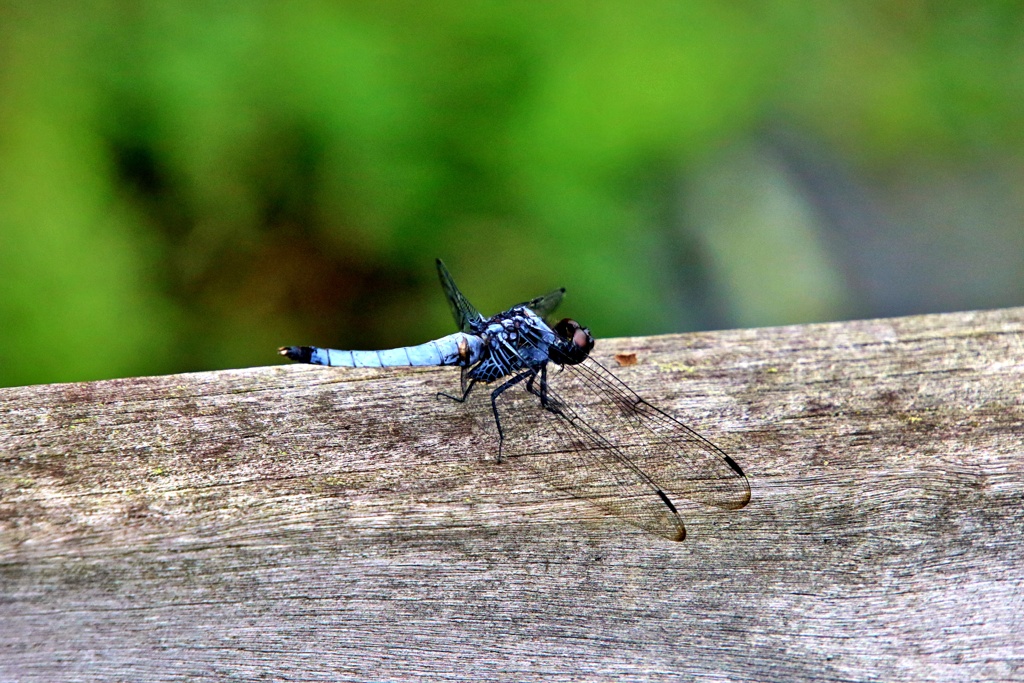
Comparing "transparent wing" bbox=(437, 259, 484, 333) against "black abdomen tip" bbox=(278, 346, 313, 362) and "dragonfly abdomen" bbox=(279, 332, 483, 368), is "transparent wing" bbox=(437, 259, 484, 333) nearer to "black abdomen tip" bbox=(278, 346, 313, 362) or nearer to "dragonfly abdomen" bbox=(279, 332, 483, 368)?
"dragonfly abdomen" bbox=(279, 332, 483, 368)

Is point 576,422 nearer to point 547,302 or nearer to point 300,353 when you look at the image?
point 300,353

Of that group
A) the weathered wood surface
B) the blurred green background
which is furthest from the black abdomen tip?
the blurred green background

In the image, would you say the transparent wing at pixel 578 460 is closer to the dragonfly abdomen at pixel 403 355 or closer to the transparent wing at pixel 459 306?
the dragonfly abdomen at pixel 403 355

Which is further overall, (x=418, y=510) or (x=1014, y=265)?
(x=1014, y=265)

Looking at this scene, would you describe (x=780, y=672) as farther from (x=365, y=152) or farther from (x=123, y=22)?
(x=123, y=22)

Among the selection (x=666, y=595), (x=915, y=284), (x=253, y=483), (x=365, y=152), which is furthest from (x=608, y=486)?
(x=915, y=284)

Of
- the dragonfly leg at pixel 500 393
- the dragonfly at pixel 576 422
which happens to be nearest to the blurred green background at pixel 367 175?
the dragonfly at pixel 576 422
